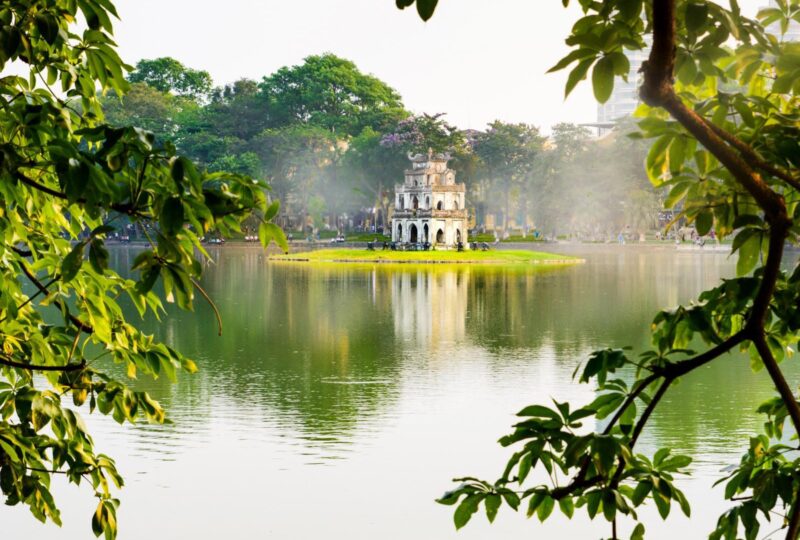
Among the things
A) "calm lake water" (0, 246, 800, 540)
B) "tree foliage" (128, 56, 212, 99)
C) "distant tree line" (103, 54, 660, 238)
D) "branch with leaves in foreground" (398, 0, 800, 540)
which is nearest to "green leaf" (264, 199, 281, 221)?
"branch with leaves in foreground" (398, 0, 800, 540)

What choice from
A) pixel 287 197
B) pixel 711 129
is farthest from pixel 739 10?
pixel 287 197

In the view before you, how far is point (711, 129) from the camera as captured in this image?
177cm

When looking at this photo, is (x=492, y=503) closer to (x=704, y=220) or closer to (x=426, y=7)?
(x=704, y=220)

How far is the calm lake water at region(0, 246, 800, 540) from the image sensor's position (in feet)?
25.3

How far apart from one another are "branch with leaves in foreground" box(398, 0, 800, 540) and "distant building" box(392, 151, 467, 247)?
46.9 m

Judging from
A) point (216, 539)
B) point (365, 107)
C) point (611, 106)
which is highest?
point (611, 106)

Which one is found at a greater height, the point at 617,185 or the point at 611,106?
the point at 611,106

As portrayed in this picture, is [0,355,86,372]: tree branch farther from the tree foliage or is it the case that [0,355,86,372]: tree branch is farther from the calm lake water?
the tree foliage

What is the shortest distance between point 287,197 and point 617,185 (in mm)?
19475

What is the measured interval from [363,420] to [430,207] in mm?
39176

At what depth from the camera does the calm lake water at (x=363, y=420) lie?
7.71 metres

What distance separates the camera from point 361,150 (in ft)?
206

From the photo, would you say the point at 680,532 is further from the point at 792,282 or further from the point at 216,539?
the point at 792,282

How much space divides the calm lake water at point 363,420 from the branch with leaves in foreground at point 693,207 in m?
5.29
